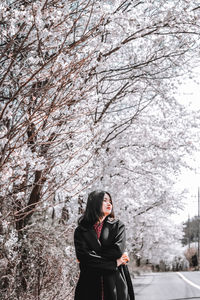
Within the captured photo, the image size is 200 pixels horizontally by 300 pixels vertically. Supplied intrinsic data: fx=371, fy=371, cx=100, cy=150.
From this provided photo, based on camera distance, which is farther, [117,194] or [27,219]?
[117,194]

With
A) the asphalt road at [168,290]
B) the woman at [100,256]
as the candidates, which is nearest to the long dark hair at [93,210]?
the woman at [100,256]

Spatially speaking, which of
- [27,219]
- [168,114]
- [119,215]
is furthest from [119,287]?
[119,215]

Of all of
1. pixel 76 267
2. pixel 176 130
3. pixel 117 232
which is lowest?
pixel 76 267

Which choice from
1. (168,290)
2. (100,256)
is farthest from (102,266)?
(168,290)

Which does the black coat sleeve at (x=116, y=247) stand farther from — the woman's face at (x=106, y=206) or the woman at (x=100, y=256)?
the woman's face at (x=106, y=206)

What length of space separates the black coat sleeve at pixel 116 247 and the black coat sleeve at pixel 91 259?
4 centimetres

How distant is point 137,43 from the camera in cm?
638

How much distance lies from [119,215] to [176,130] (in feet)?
10.4

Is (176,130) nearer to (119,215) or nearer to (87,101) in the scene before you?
(119,215)

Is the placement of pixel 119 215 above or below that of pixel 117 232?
above

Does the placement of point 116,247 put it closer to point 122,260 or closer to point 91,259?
point 122,260

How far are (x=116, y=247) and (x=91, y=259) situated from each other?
0.22 meters

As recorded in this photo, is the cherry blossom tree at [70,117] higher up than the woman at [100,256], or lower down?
higher up

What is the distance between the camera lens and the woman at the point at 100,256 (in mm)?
2936
